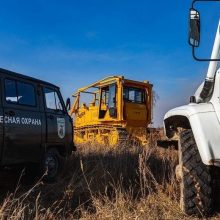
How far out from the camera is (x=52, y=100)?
30.0 ft

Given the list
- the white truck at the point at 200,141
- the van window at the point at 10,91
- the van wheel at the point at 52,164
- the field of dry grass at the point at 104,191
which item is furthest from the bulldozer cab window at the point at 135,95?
the white truck at the point at 200,141

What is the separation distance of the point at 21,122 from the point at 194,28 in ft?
12.1

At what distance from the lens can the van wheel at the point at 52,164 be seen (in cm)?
844

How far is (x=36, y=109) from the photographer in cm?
824

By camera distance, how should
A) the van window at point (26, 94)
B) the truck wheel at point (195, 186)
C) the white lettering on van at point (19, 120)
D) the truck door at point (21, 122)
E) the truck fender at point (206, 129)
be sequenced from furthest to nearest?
the van window at point (26, 94)
the truck door at point (21, 122)
the white lettering on van at point (19, 120)
the truck wheel at point (195, 186)
the truck fender at point (206, 129)

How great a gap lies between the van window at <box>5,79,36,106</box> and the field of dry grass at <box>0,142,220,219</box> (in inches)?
56.3

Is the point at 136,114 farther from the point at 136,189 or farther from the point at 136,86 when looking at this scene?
the point at 136,189

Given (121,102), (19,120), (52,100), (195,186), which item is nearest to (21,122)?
(19,120)

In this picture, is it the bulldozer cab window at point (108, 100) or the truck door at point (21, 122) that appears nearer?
the truck door at point (21, 122)

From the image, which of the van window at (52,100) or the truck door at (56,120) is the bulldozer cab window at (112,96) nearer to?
the truck door at (56,120)

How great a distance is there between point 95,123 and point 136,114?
1735 millimetres

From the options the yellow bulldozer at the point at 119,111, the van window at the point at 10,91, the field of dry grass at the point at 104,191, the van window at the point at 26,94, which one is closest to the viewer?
the field of dry grass at the point at 104,191

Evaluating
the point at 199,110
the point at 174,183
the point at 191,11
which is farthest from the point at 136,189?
the point at 191,11

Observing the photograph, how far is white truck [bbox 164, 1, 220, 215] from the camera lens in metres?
4.85
